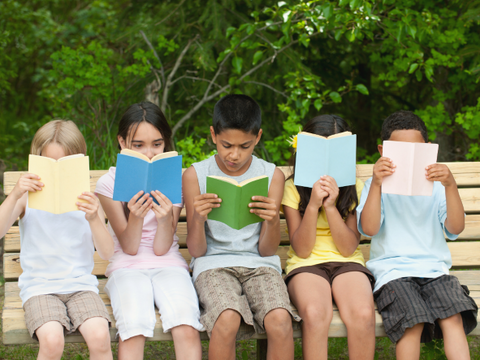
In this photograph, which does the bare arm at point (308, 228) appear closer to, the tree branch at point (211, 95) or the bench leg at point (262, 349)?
the bench leg at point (262, 349)

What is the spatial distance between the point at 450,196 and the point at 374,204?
374 millimetres

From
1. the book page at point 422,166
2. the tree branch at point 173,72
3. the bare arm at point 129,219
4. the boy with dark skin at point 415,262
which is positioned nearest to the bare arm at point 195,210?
the bare arm at point 129,219

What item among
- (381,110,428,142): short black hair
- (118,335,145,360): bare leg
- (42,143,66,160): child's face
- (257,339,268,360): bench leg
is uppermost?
(381,110,428,142): short black hair

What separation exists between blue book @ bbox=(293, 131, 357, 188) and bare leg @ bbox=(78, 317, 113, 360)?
3.74ft

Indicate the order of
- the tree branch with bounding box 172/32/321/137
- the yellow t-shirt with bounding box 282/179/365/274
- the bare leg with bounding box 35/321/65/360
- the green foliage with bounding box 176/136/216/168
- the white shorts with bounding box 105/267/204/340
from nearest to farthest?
1. the bare leg with bounding box 35/321/65/360
2. the white shorts with bounding box 105/267/204/340
3. the yellow t-shirt with bounding box 282/179/365/274
4. the green foliage with bounding box 176/136/216/168
5. the tree branch with bounding box 172/32/321/137

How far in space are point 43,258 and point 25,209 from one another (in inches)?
10.2

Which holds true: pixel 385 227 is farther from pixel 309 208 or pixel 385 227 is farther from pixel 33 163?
pixel 33 163

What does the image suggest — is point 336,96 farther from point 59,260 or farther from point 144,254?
point 59,260

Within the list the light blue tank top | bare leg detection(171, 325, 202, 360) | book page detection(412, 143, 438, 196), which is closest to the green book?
the light blue tank top

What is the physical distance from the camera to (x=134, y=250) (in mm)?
2539

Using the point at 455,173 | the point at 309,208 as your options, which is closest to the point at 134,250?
the point at 309,208

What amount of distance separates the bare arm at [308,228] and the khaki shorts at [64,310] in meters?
1.02

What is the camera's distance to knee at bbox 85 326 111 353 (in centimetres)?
209

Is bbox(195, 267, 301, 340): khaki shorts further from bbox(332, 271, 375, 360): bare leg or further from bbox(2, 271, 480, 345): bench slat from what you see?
bbox(332, 271, 375, 360): bare leg
